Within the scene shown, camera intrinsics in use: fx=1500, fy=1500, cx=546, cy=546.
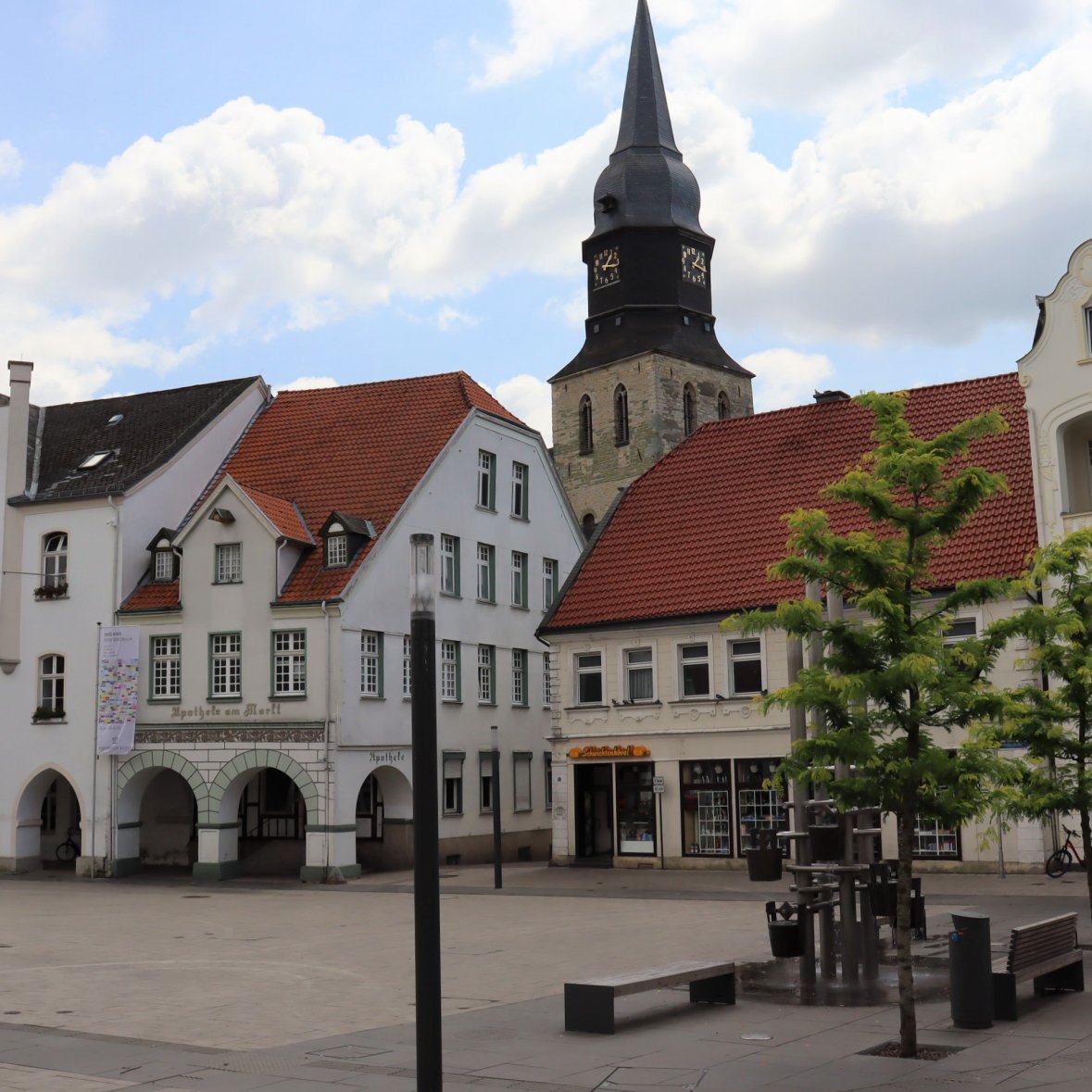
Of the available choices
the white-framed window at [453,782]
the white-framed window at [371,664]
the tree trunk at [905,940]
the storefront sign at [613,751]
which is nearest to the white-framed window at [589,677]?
the storefront sign at [613,751]

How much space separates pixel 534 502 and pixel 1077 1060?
110ft

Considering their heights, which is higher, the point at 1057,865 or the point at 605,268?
the point at 605,268

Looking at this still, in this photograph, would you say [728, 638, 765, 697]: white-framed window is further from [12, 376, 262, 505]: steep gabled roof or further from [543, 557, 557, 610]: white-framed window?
[12, 376, 262, 505]: steep gabled roof

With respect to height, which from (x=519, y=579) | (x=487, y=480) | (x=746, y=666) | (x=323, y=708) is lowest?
(x=323, y=708)

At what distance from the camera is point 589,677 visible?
37.0 metres

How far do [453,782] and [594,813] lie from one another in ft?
15.3

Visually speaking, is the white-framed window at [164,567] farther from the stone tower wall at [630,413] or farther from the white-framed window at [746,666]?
the stone tower wall at [630,413]

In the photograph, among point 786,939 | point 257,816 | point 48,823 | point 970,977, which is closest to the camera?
point 970,977

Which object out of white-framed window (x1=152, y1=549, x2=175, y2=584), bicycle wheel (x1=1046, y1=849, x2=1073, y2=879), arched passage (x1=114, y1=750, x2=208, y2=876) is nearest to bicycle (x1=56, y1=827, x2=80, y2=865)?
arched passage (x1=114, y1=750, x2=208, y2=876)

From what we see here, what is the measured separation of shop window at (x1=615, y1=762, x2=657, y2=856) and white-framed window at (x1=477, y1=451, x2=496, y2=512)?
9347 millimetres

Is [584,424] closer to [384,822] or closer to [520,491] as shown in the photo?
[520,491]

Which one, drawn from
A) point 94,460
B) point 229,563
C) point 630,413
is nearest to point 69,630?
point 94,460

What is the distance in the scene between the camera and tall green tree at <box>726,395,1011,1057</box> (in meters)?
12.2

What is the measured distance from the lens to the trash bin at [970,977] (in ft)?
42.0
